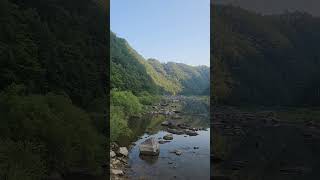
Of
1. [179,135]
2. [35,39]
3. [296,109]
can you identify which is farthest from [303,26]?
[35,39]

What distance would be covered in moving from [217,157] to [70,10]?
758 cm

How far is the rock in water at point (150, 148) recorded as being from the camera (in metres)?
15.3

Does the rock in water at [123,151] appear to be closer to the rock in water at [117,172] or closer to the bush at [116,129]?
the bush at [116,129]

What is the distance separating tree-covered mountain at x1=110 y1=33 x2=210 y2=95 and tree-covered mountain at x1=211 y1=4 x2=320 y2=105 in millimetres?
9777

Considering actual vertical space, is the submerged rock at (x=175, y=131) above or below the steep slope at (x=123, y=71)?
below

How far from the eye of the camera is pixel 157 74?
56469 millimetres

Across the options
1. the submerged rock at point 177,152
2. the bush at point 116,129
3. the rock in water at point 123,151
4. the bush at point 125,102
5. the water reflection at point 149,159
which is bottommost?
the water reflection at point 149,159

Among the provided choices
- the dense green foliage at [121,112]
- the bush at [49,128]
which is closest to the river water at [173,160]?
the dense green foliage at [121,112]

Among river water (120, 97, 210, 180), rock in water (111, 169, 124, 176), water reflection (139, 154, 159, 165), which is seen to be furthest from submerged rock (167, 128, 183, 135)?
rock in water (111, 169, 124, 176)

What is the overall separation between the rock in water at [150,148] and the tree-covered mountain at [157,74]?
1205cm

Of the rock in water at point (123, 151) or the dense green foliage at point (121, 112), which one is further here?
the dense green foliage at point (121, 112)

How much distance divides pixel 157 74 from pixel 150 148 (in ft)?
136

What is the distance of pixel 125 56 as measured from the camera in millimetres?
38750

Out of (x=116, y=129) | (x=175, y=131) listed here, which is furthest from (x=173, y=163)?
(x=175, y=131)
